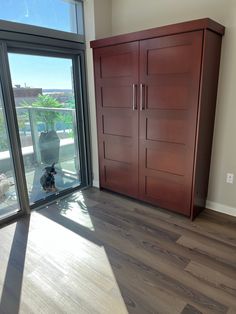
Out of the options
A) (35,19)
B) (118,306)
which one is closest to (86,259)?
(118,306)

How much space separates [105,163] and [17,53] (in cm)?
152

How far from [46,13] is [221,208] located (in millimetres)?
2753

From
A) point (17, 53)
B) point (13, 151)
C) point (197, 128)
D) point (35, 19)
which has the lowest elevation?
point (13, 151)

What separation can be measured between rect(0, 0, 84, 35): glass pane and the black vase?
115 cm

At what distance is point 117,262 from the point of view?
1816 millimetres

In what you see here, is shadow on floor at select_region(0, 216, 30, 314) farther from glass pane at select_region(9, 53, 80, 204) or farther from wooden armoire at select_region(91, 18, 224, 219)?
wooden armoire at select_region(91, 18, 224, 219)

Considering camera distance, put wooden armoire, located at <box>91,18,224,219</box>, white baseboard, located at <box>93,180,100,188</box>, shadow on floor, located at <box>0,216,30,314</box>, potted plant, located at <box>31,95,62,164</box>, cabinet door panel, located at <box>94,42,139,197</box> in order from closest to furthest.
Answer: shadow on floor, located at <box>0,216,30,314</box> → wooden armoire, located at <box>91,18,224,219</box> → cabinet door panel, located at <box>94,42,139,197</box> → potted plant, located at <box>31,95,62,164</box> → white baseboard, located at <box>93,180,100,188</box>

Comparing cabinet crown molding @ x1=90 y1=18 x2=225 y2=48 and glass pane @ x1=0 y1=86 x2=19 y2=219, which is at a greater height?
cabinet crown molding @ x1=90 y1=18 x2=225 y2=48

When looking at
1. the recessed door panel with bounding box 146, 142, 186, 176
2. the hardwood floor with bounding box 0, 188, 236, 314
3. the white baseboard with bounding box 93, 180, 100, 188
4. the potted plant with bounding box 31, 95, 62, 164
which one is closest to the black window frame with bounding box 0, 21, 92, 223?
the white baseboard with bounding box 93, 180, 100, 188

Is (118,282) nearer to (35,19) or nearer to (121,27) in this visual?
(35,19)

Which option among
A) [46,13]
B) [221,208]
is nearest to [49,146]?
[46,13]

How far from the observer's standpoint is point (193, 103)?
6.60 feet

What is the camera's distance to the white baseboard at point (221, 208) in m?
2.40

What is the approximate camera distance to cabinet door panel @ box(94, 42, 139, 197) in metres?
2.36
